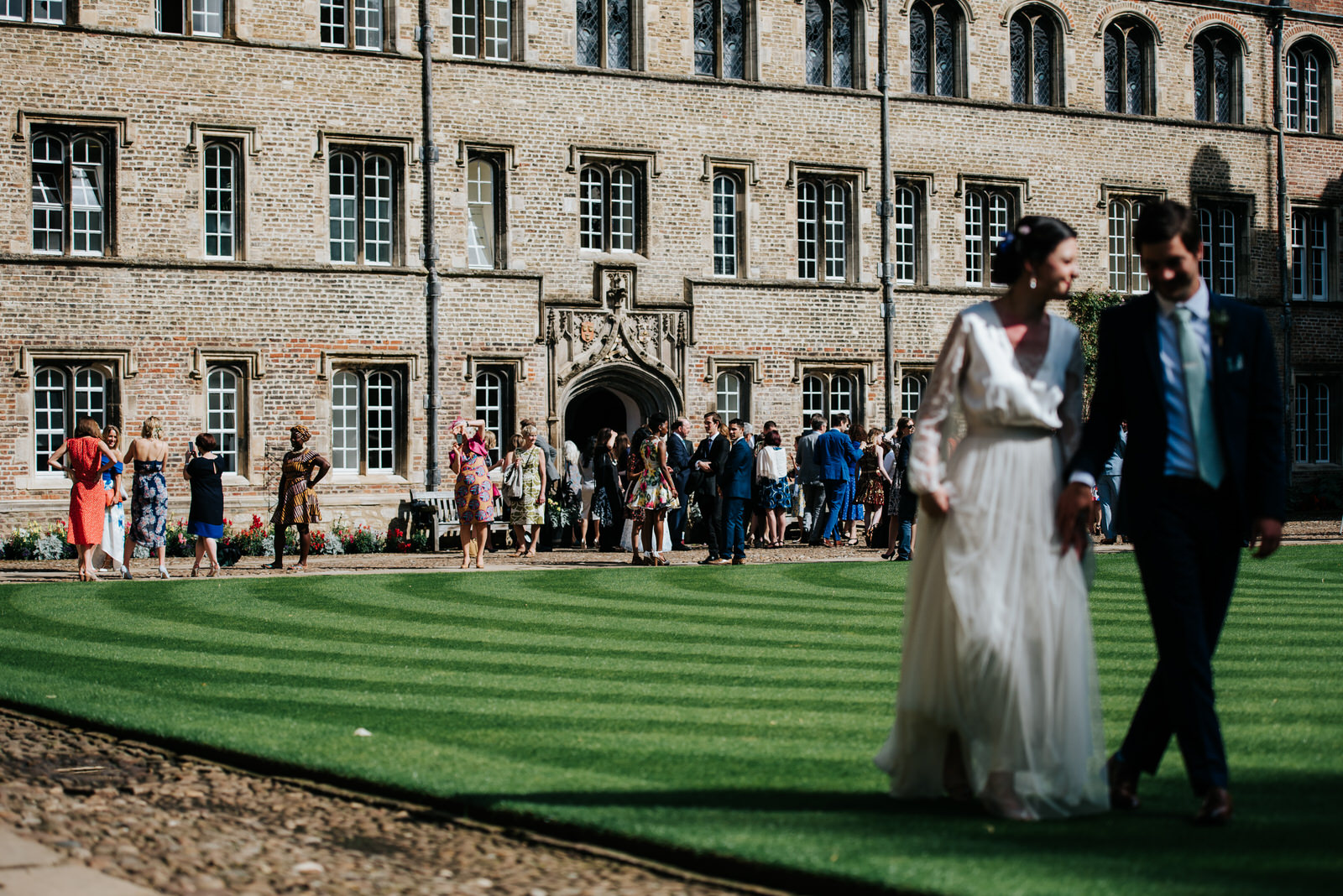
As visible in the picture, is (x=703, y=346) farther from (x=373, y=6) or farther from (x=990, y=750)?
(x=990, y=750)

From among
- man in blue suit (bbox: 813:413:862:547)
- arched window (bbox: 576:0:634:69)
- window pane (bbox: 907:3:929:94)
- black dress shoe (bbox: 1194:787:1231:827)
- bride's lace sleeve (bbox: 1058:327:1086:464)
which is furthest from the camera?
window pane (bbox: 907:3:929:94)

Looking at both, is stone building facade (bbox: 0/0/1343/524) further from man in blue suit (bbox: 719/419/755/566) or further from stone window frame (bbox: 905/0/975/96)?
man in blue suit (bbox: 719/419/755/566)

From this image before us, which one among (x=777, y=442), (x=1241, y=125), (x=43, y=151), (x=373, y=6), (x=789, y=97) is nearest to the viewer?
(x=777, y=442)

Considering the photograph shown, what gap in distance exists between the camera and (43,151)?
25.5 m

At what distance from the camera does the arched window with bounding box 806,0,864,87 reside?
30312 millimetres

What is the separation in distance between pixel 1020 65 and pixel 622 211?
29.5 feet

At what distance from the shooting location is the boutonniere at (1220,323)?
5.41 metres

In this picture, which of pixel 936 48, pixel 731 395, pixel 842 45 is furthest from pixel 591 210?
pixel 936 48

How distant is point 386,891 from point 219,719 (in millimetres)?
3126

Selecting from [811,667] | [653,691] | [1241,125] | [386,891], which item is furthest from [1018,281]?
[1241,125]

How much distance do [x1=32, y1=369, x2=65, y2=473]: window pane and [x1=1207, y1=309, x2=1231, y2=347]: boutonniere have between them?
75.0 feet

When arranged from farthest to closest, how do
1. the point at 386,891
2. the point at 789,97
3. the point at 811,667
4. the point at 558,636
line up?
1. the point at 789,97
2. the point at 558,636
3. the point at 811,667
4. the point at 386,891

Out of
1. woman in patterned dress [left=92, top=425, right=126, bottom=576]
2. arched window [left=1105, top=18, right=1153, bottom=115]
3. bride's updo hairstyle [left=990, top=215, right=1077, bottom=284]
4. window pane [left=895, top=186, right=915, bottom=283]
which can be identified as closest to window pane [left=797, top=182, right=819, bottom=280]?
window pane [left=895, top=186, right=915, bottom=283]

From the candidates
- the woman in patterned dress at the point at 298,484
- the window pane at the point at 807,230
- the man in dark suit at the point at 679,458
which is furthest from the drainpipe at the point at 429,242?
the woman in patterned dress at the point at 298,484
